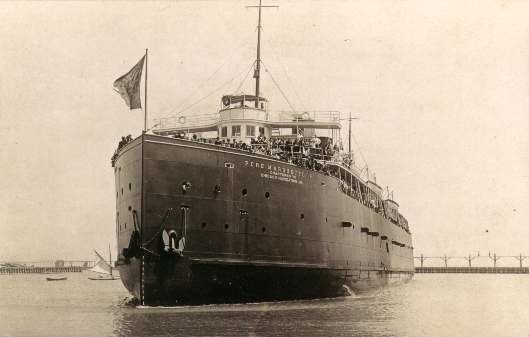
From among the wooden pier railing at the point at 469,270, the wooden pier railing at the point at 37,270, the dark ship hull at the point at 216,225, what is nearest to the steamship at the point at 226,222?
the dark ship hull at the point at 216,225

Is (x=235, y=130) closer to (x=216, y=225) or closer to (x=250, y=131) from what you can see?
(x=250, y=131)

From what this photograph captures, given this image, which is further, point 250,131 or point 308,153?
point 250,131

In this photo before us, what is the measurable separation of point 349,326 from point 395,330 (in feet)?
4.14

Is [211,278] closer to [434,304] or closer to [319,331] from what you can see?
[319,331]

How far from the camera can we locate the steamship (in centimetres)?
1852

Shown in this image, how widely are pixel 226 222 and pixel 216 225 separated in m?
0.35

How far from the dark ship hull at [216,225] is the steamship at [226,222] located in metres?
0.03

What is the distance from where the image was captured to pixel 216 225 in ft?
62.8

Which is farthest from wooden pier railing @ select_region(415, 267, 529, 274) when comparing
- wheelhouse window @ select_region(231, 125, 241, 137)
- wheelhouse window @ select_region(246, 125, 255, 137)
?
wheelhouse window @ select_region(231, 125, 241, 137)

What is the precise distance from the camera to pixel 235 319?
17016 mm

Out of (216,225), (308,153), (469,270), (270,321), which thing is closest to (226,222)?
(216,225)

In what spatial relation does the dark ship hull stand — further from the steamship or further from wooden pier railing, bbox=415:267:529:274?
wooden pier railing, bbox=415:267:529:274

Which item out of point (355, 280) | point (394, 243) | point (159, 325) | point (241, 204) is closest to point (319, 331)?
point (159, 325)

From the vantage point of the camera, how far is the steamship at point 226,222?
1852 centimetres
